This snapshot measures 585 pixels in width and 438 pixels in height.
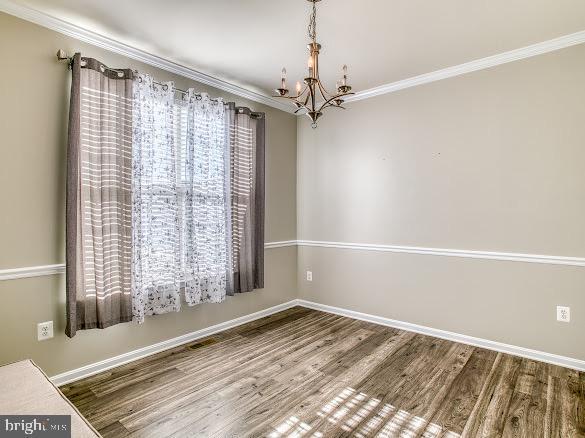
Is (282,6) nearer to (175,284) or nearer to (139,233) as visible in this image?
(139,233)

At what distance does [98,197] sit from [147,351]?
4.60 ft

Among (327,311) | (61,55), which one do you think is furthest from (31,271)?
(327,311)

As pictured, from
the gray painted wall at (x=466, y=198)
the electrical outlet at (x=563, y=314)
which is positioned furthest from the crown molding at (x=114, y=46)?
the electrical outlet at (x=563, y=314)

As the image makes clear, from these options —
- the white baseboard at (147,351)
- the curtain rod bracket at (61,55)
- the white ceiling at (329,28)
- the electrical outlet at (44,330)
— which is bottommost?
the white baseboard at (147,351)

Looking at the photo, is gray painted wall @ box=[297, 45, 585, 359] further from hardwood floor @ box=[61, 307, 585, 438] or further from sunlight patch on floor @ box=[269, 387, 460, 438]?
sunlight patch on floor @ box=[269, 387, 460, 438]

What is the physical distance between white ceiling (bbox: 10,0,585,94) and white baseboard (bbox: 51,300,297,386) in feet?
8.46

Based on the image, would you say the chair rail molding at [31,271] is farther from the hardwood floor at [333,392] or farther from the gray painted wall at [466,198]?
the gray painted wall at [466,198]

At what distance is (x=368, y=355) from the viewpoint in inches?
114

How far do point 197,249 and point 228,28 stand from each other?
6.20ft

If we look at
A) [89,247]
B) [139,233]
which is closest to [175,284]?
[139,233]

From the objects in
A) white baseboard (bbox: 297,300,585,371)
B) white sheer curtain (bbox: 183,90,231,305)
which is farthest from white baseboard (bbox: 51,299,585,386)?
white sheer curtain (bbox: 183,90,231,305)

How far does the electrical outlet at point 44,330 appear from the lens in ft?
7.52

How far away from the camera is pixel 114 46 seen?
8.63ft

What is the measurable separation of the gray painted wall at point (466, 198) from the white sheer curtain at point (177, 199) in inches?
56.2
